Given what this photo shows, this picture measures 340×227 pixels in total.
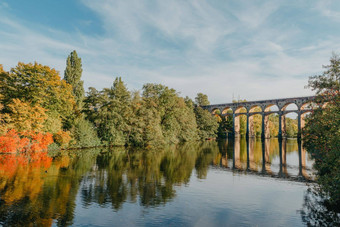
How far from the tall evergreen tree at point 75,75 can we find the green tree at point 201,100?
1904 inches

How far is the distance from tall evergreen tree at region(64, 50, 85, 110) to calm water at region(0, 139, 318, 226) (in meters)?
26.7

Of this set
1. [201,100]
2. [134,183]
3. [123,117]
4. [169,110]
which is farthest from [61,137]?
[201,100]

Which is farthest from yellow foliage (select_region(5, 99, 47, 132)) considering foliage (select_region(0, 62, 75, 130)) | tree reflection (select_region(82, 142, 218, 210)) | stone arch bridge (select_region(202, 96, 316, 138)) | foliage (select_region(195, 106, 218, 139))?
stone arch bridge (select_region(202, 96, 316, 138))

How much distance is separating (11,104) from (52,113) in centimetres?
536

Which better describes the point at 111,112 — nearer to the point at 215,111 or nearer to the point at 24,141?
the point at 24,141

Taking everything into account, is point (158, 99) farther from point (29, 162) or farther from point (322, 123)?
point (322, 123)

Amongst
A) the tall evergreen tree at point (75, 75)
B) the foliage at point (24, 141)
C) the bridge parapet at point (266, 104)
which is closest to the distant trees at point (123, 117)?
the tall evergreen tree at point (75, 75)

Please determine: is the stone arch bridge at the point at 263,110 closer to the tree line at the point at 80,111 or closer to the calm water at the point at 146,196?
the tree line at the point at 80,111

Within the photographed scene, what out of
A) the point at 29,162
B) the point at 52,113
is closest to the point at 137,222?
the point at 29,162

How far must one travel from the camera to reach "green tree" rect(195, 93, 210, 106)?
86.2 m

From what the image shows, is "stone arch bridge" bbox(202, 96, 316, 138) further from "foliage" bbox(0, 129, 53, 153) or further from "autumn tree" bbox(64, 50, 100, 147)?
"foliage" bbox(0, 129, 53, 153)

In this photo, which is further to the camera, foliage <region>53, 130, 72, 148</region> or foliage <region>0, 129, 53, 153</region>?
foliage <region>53, 130, 72, 148</region>

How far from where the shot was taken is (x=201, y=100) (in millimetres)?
86688

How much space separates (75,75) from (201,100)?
50236 millimetres
